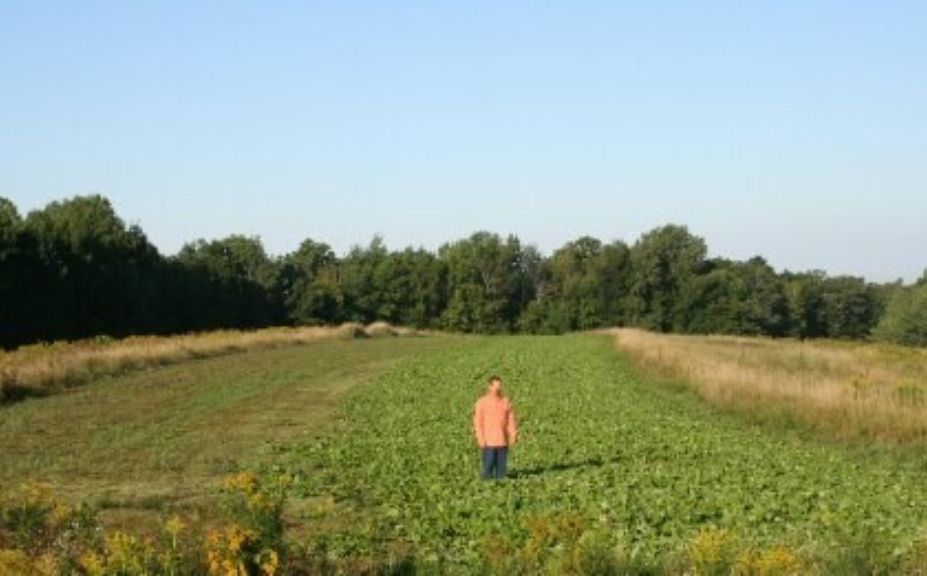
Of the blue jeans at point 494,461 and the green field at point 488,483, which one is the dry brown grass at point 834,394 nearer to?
the green field at point 488,483

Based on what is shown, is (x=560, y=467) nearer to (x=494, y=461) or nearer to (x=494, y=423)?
(x=494, y=461)

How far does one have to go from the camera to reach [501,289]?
144m

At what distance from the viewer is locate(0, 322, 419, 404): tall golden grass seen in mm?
32469

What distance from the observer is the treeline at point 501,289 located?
99438 millimetres

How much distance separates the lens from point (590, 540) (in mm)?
9945

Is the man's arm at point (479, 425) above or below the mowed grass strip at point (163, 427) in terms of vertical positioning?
above

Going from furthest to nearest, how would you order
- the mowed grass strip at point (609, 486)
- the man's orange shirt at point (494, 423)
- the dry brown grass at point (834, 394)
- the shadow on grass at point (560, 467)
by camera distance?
the dry brown grass at point (834, 394), the shadow on grass at point (560, 467), the man's orange shirt at point (494, 423), the mowed grass strip at point (609, 486)

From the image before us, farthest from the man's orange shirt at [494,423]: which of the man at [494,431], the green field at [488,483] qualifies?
the green field at [488,483]

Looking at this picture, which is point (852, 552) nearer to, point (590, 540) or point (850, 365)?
point (590, 540)

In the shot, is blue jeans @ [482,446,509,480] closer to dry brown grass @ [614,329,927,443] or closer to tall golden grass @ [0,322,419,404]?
dry brown grass @ [614,329,927,443]

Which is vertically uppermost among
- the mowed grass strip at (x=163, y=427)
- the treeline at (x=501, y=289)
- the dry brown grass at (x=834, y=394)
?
the treeline at (x=501, y=289)

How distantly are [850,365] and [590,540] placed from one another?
114 feet

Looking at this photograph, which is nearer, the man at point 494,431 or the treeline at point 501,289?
the man at point 494,431

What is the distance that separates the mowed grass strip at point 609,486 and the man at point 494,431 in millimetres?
411
